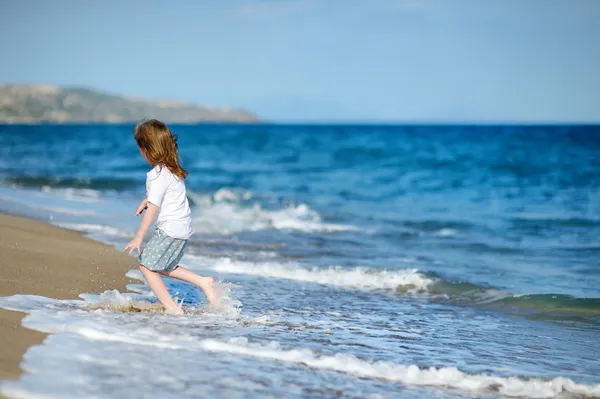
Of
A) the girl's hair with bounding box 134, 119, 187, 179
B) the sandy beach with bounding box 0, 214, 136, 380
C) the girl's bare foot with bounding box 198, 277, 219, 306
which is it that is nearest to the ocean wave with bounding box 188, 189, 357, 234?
the sandy beach with bounding box 0, 214, 136, 380

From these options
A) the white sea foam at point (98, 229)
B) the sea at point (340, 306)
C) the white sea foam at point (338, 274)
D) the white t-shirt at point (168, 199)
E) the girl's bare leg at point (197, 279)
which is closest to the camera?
the sea at point (340, 306)

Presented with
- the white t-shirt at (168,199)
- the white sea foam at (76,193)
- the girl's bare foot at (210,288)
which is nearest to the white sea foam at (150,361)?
the girl's bare foot at (210,288)

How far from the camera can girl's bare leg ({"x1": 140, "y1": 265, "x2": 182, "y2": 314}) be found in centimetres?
566

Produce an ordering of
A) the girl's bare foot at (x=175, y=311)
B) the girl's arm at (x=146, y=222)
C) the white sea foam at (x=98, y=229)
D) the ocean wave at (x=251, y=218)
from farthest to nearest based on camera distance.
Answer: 1. the ocean wave at (x=251, y=218)
2. the white sea foam at (x=98, y=229)
3. the girl's bare foot at (x=175, y=311)
4. the girl's arm at (x=146, y=222)

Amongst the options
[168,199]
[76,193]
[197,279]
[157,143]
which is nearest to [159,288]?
[197,279]

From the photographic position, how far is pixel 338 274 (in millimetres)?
8969

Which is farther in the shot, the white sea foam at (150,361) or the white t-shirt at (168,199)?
the white t-shirt at (168,199)

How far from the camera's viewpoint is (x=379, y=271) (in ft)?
30.3

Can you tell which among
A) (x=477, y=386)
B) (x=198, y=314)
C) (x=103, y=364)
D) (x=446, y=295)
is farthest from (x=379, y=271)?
(x=103, y=364)

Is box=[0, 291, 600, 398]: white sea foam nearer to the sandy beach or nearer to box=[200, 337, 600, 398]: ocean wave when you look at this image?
box=[200, 337, 600, 398]: ocean wave

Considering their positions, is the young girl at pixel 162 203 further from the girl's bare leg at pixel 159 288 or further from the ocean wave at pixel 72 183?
the ocean wave at pixel 72 183

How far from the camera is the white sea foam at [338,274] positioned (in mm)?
8641

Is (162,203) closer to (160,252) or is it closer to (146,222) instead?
(146,222)

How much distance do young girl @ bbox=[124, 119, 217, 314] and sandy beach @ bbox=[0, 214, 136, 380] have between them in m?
0.96
